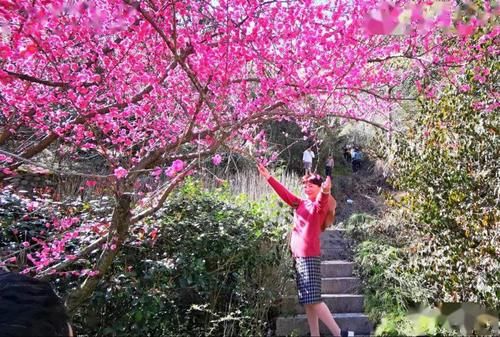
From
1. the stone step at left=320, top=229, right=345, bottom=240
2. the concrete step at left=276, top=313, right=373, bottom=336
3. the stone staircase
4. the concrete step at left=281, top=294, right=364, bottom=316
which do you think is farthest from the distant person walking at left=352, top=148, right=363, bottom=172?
the concrete step at left=276, top=313, right=373, bottom=336

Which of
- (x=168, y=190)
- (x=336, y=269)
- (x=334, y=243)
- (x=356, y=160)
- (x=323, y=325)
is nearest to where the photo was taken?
(x=168, y=190)

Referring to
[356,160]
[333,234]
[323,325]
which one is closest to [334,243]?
[333,234]

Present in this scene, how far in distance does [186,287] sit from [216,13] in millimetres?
2170

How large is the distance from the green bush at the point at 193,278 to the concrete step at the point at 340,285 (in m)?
0.79

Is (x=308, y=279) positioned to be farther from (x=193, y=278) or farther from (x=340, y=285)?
(x=340, y=285)

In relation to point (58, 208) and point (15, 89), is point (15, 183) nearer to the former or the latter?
point (58, 208)

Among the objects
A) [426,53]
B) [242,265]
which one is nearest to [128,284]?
[242,265]

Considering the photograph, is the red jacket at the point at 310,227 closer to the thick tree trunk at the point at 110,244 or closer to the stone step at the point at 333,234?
the thick tree trunk at the point at 110,244

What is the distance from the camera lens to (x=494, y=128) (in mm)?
3328

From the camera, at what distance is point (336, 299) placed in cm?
481

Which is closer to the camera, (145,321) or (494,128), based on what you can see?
(494,128)

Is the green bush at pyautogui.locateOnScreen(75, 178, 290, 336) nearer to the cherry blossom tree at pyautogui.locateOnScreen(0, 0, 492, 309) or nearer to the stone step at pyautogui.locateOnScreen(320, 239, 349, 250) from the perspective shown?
the cherry blossom tree at pyautogui.locateOnScreen(0, 0, 492, 309)

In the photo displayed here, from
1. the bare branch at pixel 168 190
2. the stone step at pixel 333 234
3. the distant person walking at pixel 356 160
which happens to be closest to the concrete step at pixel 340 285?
the stone step at pixel 333 234

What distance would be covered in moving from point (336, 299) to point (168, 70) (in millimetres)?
2985
